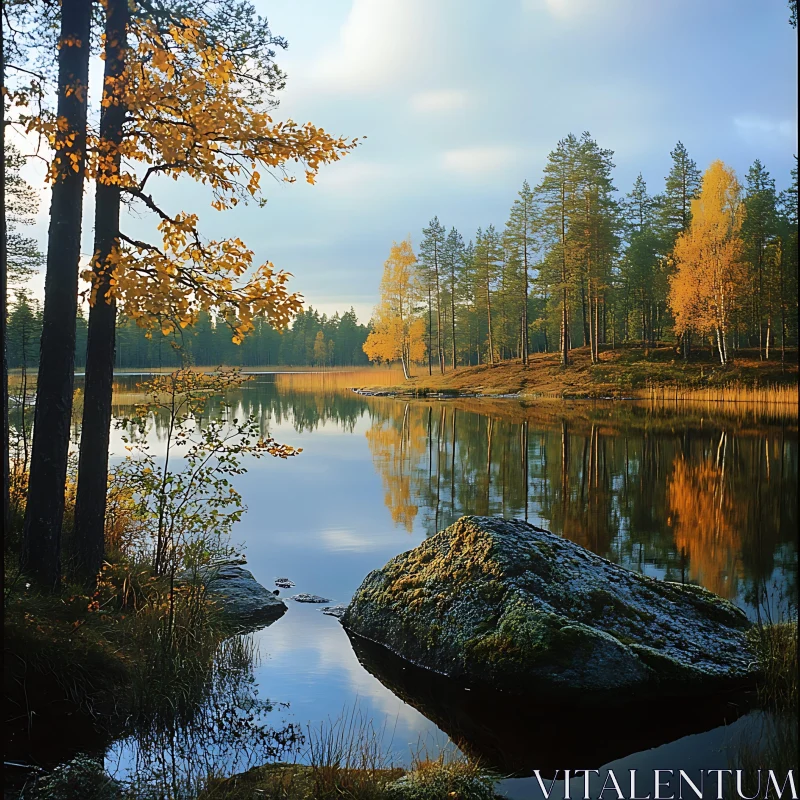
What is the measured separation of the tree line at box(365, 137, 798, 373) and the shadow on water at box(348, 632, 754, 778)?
26784 millimetres

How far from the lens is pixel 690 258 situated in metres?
36.6

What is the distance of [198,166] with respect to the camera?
19.9 ft

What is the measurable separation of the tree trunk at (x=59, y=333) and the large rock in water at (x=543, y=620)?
2.84 m

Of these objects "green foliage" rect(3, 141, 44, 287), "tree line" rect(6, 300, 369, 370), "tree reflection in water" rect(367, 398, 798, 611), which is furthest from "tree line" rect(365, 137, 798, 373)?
"green foliage" rect(3, 141, 44, 287)

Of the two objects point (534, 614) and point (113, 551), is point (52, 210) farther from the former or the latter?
point (534, 614)

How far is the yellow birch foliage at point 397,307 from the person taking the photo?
50531 millimetres

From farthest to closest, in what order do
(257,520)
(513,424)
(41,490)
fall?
(513,424) < (257,520) < (41,490)

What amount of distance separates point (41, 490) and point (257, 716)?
2662 millimetres

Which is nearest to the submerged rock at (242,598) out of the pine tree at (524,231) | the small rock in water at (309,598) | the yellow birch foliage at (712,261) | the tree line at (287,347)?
the small rock in water at (309,598)

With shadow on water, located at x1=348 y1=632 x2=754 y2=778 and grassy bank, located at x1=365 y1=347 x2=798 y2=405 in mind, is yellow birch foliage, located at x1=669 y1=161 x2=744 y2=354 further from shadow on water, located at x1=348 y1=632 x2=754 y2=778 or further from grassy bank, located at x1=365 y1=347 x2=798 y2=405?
shadow on water, located at x1=348 y1=632 x2=754 y2=778

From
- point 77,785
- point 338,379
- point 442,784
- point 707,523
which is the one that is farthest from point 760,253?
point 338,379

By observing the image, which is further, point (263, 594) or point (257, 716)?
point (263, 594)

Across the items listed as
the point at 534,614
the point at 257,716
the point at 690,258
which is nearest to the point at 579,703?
the point at 534,614

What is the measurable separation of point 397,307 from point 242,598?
44.5 meters
